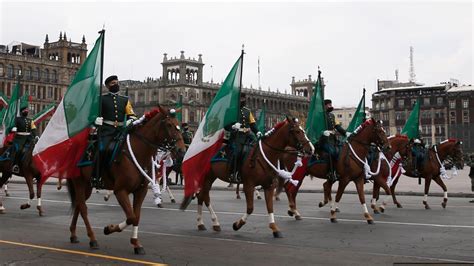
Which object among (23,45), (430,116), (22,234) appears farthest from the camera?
(430,116)

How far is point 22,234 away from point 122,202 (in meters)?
3.01

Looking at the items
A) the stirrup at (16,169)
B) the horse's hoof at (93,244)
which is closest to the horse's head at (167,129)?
the horse's hoof at (93,244)

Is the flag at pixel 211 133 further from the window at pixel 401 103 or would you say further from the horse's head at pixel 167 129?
the window at pixel 401 103

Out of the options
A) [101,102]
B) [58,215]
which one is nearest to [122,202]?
[101,102]

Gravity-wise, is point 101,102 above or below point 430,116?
below

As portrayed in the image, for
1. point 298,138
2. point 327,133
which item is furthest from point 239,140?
point 327,133

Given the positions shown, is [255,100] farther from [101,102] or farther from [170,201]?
[101,102]

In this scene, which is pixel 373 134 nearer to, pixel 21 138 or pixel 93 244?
pixel 93 244

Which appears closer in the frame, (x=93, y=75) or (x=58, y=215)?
(x=93, y=75)

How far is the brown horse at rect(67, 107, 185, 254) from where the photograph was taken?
10.1m

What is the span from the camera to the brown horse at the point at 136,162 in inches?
396

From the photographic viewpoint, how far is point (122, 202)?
9938 mm

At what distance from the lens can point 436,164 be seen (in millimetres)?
18953

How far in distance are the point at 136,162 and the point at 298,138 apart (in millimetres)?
3738
